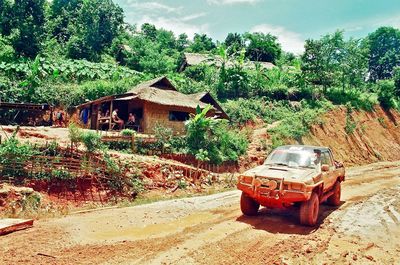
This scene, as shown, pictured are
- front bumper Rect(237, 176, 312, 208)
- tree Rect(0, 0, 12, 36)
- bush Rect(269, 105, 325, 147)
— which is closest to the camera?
front bumper Rect(237, 176, 312, 208)

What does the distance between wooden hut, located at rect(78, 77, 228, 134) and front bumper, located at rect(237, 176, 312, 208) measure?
14345mm

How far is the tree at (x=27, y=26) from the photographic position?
35.2 m

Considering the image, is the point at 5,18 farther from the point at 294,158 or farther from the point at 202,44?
the point at 294,158

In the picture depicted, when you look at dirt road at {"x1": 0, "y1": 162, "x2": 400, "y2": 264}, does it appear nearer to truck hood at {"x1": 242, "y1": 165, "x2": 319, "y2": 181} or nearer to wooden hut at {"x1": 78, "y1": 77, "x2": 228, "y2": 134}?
truck hood at {"x1": 242, "y1": 165, "x2": 319, "y2": 181}

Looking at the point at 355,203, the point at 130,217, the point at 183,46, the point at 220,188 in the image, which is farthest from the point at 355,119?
the point at 183,46

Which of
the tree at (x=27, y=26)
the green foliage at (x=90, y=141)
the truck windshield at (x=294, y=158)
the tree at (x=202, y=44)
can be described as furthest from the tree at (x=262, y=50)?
the truck windshield at (x=294, y=158)

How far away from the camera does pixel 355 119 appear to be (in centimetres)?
3538

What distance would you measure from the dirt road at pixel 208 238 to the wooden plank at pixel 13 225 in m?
0.22

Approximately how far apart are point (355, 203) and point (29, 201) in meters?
12.2

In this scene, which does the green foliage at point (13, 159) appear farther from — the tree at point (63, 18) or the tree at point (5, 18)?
the tree at point (63, 18)

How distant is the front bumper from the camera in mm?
8719

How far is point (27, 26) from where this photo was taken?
116 feet

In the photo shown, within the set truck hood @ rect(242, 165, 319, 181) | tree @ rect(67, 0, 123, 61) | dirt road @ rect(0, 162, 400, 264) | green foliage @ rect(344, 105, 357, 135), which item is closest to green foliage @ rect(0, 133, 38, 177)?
dirt road @ rect(0, 162, 400, 264)

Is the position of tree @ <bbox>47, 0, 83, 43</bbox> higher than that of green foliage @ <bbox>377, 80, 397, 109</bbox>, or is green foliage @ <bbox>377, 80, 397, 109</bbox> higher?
tree @ <bbox>47, 0, 83, 43</bbox>
